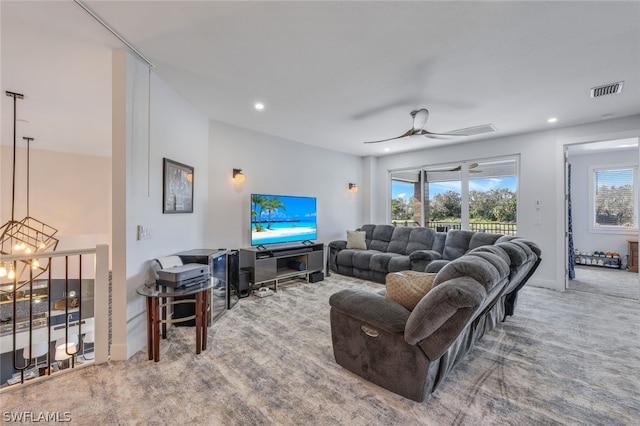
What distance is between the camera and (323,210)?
234 inches

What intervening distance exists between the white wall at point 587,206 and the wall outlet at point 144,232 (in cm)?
843

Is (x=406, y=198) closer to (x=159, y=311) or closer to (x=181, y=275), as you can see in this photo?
(x=181, y=275)

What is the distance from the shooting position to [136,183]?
2.49 metres

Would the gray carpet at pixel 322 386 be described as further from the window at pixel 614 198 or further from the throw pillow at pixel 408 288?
the window at pixel 614 198

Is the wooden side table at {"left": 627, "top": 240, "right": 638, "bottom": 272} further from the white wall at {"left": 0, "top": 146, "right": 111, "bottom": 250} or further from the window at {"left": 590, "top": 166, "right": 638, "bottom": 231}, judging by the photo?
the white wall at {"left": 0, "top": 146, "right": 111, "bottom": 250}

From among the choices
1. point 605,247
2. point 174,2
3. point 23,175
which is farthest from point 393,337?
point 605,247

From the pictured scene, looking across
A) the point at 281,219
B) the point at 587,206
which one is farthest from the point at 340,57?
the point at 587,206

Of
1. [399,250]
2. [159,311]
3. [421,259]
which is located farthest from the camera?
[399,250]

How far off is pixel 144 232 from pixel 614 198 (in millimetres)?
8845

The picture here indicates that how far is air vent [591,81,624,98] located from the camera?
9.61ft

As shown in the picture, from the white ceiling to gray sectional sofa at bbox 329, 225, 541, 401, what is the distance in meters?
1.71

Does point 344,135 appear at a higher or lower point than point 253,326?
higher

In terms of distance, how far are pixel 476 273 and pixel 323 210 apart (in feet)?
14.4

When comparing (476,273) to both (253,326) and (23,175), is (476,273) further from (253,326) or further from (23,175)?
(23,175)
